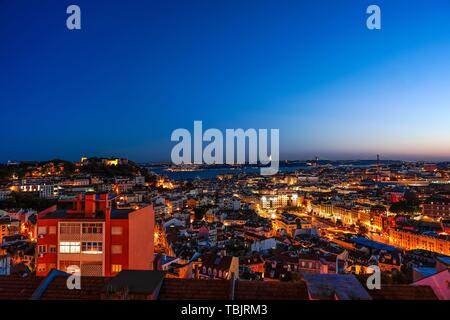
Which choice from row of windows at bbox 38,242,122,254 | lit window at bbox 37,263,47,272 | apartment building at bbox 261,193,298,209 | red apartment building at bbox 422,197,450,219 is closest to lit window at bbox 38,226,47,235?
row of windows at bbox 38,242,122,254

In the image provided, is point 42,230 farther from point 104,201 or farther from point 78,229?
point 104,201

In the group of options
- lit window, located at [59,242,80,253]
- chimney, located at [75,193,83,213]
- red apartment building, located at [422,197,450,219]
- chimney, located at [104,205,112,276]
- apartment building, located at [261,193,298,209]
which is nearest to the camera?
chimney, located at [104,205,112,276]

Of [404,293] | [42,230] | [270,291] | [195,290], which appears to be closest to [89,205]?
[42,230]

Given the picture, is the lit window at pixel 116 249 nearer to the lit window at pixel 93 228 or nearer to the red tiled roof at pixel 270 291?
the lit window at pixel 93 228

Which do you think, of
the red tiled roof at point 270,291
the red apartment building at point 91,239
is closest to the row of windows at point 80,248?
the red apartment building at point 91,239

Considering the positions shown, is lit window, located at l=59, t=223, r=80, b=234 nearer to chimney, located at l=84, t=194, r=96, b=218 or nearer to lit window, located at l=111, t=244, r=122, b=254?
chimney, located at l=84, t=194, r=96, b=218

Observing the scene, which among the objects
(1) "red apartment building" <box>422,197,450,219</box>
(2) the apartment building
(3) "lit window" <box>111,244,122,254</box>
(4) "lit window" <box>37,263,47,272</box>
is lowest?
(2) the apartment building

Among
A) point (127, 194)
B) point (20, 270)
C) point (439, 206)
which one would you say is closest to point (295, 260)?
point (20, 270)

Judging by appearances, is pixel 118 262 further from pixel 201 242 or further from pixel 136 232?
pixel 201 242
